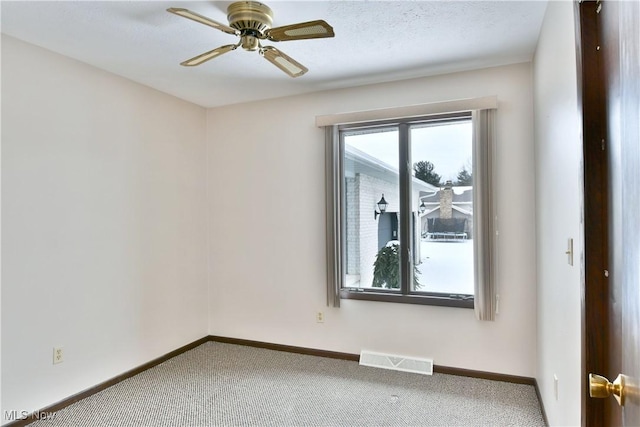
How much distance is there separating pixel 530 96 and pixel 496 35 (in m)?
0.68

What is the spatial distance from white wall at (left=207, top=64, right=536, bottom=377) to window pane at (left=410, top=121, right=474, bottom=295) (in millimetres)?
226

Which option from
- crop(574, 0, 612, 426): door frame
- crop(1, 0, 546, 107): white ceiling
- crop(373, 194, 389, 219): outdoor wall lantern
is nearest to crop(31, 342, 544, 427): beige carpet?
crop(373, 194, 389, 219): outdoor wall lantern

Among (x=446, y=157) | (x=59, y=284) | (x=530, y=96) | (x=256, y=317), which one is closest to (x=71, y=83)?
(x=59, y=284)

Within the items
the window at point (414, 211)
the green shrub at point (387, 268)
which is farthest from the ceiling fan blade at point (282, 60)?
the green shrub at point (387, 268)

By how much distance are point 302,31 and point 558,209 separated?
154cm

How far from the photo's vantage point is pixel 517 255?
9.71 ft

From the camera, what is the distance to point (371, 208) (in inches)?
138

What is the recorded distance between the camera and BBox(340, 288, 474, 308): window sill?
3117mm

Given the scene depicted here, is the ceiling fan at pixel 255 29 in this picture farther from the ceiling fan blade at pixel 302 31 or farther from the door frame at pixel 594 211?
the door frame at pixel 594 211

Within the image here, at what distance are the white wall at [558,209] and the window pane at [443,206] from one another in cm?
57

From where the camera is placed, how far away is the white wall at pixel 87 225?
241 cm

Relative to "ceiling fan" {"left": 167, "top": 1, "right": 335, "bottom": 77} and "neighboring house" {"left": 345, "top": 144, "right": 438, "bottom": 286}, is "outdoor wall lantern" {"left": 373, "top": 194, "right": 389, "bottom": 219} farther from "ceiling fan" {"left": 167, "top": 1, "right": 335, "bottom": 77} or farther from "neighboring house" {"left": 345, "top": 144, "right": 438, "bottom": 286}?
"ceiling fan" {"left": 167, "top": 1, "right": 335, "bottom": 77}

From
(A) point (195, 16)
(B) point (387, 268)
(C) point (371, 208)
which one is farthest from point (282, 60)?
(B) point (387, 268)

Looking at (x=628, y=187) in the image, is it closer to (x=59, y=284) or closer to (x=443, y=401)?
(x=443, y=401)
